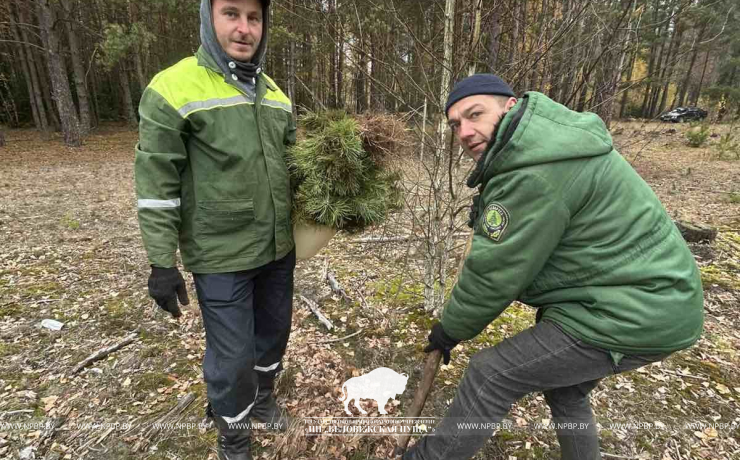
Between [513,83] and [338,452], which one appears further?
[513,83]

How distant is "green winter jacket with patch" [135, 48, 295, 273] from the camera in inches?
63.4

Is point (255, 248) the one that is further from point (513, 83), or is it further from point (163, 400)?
point (513, 83)

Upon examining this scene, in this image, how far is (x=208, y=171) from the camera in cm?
173

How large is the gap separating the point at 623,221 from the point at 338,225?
1370 millimetres

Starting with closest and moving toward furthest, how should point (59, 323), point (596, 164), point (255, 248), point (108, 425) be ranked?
point (596, 164) → point (255, 248) → point (108, 425) → point (59, 323)

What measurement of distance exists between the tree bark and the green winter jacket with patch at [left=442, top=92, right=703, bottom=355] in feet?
48.1

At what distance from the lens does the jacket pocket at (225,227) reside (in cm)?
176

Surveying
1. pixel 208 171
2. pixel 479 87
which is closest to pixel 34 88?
pixel 208 171

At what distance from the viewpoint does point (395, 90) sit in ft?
9.32

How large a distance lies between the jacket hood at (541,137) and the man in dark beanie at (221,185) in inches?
44.5

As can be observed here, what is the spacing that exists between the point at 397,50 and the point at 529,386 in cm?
239

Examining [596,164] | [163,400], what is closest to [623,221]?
[596,164]

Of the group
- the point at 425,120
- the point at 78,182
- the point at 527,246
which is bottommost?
the point at 78,182

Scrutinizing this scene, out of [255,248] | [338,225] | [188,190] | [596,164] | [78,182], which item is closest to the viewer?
[596,164]
